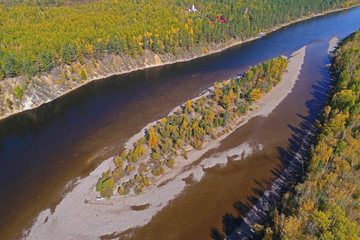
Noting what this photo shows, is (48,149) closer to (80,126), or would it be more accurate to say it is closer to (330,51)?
(80,126)

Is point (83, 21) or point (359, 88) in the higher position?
point (83, 21)

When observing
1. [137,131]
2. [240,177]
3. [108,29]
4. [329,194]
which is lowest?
[240,177]

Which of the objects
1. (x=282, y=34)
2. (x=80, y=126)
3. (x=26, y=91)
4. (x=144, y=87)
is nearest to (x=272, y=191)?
(x=80, y=126)

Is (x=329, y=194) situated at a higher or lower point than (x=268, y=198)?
higher

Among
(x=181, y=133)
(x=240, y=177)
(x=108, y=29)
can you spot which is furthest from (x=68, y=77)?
(x=240, y=177)

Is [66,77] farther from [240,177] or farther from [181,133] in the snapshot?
[240,177]

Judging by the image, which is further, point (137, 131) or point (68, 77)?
point (68, 77)

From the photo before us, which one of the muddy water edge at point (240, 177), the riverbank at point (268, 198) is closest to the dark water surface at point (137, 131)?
the muddy water edge at point (240, 177)
